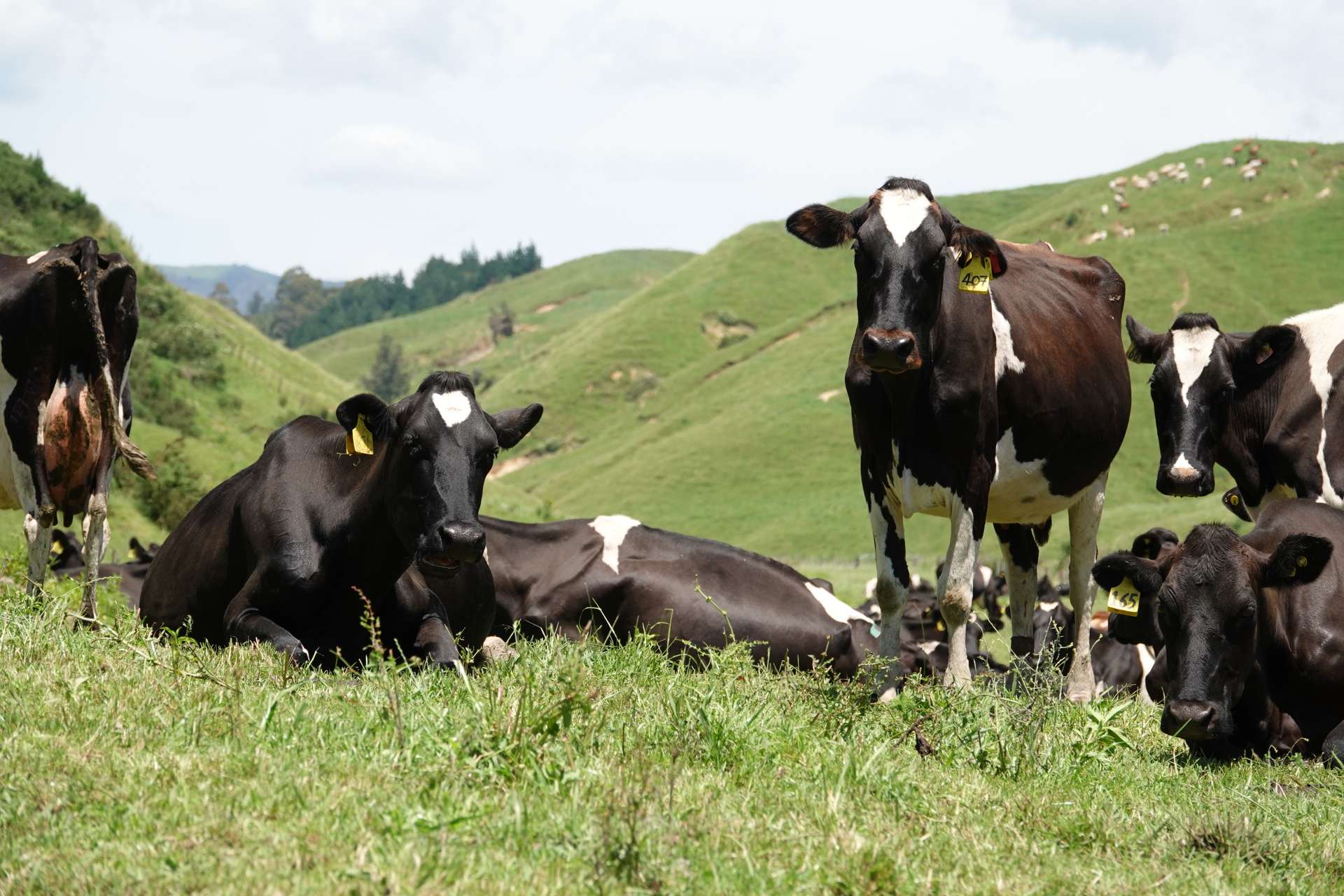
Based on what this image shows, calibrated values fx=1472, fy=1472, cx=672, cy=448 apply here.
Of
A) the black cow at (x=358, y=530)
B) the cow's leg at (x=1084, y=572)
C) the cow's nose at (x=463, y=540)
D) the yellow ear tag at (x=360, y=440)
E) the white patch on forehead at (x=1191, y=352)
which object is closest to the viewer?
the cow's nose at (x=463, y=540)

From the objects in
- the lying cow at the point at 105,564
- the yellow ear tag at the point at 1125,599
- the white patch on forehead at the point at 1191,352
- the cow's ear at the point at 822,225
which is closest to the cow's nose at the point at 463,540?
the cow's ear at the point at 822,225

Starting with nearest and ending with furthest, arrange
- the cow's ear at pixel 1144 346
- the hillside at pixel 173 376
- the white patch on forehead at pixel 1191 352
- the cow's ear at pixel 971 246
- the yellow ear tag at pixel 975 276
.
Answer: the cow's ear at pixel 971 246, the yellow ear tag at pixel 975 276, the white patch on forehead at pixel 1191 352, the cow's ear at pixel 1144 346, the hillside at pixel 173 376

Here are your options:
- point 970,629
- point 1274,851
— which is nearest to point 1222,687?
point 1274,851

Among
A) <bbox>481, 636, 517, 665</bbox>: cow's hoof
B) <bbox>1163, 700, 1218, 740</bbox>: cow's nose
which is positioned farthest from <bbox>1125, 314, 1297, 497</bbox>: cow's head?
<bbox>481, 636, 517, 665</bbox>: cow's hoof

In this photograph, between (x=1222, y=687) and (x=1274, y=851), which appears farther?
(x=1222, y=687)

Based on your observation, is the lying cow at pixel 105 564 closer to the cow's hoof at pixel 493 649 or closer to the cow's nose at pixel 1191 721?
the cow's hoof at pixel 493 649

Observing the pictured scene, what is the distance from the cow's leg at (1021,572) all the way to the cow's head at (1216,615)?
3180 millimetres

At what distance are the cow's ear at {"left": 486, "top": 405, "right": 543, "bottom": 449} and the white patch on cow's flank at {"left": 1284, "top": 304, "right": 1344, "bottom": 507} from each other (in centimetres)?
560

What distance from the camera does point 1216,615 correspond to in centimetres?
810

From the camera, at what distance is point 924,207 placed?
351 inches

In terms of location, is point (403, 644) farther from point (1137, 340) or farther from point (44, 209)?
point (44, 209)

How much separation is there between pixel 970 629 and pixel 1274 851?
11.6 metres

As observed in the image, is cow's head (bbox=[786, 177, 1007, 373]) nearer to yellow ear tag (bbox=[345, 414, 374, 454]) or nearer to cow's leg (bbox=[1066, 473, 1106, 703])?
yellow ear tag (bbox=[345, 414, 374, 454])

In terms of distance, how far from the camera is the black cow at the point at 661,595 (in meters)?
11.9
